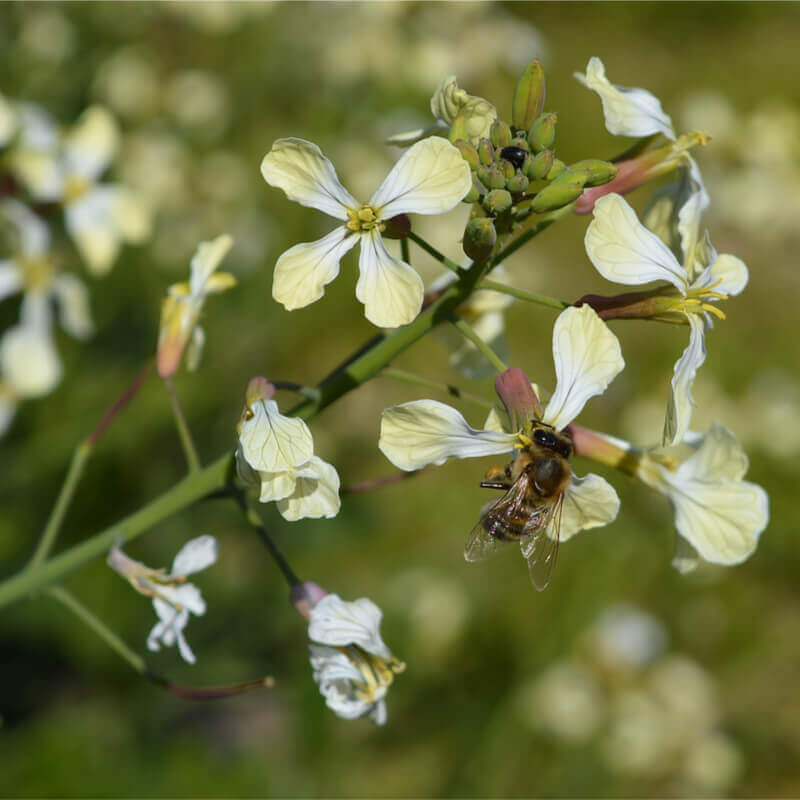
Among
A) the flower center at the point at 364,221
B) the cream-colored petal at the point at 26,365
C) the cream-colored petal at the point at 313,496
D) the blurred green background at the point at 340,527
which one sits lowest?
the blurred green background at the point at 340,527

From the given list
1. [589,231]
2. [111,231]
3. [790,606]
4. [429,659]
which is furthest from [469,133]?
[790,606]

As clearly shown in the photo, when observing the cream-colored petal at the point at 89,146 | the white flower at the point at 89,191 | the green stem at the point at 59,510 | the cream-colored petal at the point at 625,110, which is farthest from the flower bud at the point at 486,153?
the cream-colored petal at the point at 89,146

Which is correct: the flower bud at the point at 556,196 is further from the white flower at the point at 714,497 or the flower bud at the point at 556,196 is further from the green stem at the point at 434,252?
the white flower at the point at 714,497

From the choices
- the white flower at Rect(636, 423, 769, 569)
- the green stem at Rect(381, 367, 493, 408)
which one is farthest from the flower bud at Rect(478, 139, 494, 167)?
the white flower at Rect(636, 423, 769, 569)

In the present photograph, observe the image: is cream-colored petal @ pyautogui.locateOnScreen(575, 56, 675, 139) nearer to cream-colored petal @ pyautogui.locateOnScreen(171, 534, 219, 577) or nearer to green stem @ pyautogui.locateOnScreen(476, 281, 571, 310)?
green stem @ pyautogui.locateOnScreen(476, 281, 571, 310)

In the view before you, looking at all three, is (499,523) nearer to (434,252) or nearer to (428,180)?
(434,252)
